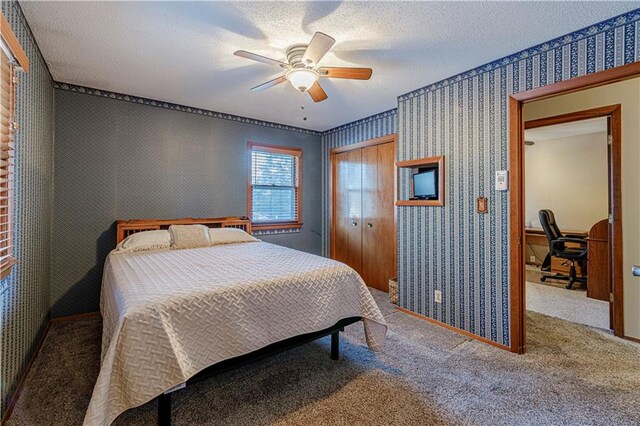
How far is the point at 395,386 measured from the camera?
1995 millimetres

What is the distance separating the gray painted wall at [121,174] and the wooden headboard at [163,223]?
0.35 ft

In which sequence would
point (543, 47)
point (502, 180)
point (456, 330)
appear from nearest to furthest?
1. point (543, 47)
2. point (502, 180)
3. point (456, 330)

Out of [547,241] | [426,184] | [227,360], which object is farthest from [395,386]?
[547,241]

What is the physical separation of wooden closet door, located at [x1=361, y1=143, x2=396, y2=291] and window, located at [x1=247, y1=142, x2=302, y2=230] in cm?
118

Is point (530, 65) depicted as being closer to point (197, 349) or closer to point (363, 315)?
point (363, 315)

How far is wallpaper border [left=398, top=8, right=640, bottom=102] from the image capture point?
6.51 feet

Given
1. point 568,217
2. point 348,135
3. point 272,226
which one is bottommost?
point 272,226

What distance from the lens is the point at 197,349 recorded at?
158 cm

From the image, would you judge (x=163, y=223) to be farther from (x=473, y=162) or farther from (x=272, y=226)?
(x=473, y=162)

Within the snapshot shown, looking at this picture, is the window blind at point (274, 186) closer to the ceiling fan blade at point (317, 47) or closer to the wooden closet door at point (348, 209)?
the wooden closet door at point (348, 209)

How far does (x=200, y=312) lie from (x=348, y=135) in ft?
12.5

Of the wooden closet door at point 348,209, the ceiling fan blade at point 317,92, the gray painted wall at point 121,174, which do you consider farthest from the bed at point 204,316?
the wooden closet door at point 348,209

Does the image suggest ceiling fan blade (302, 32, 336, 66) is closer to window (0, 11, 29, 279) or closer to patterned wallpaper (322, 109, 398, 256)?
window (0, 11, 29, 279)

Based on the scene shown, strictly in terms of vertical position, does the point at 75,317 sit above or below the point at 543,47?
below
